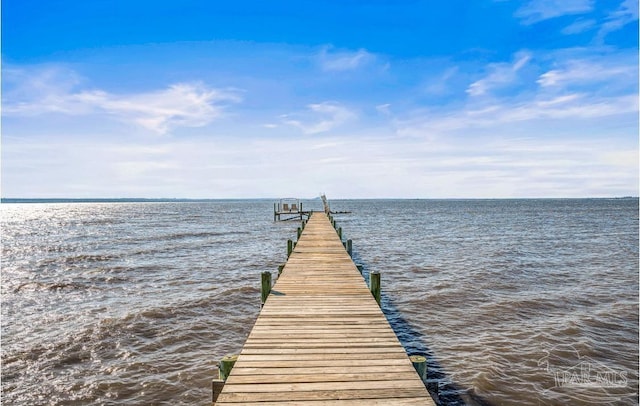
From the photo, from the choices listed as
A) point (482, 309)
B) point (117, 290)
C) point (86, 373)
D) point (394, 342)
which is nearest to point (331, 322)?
point (394, 342)

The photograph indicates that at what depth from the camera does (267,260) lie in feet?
69.3

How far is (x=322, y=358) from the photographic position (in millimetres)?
5281

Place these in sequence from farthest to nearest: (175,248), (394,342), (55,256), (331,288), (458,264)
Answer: (175,248), (55,256), (458,264), (331,288), (394,342)

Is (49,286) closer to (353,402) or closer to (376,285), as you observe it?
(376,285)

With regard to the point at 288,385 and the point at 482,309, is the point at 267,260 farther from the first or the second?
the point at 288,385

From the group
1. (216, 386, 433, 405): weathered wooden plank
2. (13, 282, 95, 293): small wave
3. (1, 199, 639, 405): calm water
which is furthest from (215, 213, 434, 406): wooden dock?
(13, 282, 95, 293): small wave

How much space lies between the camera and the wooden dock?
4.32 meters

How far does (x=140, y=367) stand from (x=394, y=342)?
5.77 m

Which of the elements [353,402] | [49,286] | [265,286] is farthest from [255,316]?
[49,286]

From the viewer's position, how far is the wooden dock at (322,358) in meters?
4.32

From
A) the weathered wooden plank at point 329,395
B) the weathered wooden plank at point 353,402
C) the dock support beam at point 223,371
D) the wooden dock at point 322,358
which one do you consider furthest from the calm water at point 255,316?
the weathered wooden plank at point 353,402

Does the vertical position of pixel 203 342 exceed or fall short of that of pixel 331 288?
it falls short

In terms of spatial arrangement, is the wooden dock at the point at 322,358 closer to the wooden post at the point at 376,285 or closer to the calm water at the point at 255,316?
the wooden post at the point at 376,285

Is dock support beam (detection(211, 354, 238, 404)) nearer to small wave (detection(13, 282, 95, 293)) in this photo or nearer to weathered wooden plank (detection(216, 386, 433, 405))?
weathered wooden plank (detection(216, 386, 433, 405))
